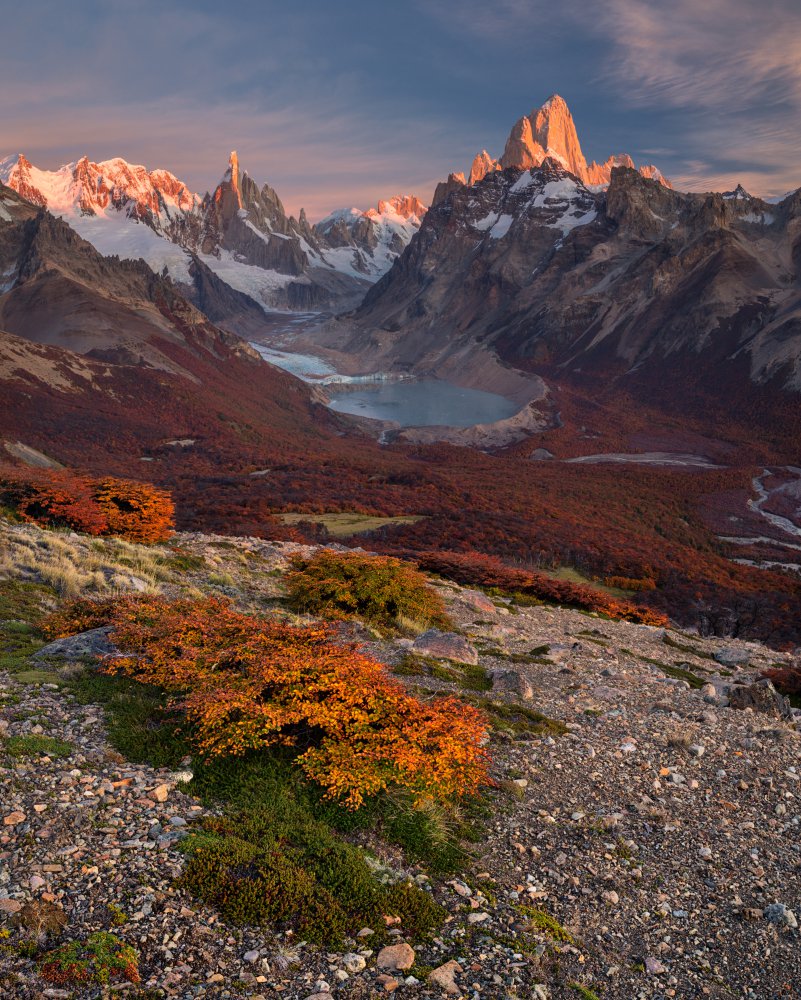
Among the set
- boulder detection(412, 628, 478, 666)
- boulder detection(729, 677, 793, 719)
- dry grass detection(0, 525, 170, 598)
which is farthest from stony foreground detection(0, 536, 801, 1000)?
dry grass detection(0, 525, 170, 598)

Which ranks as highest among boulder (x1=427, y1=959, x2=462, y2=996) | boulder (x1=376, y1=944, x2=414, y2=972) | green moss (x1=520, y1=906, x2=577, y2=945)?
boulder (x1=376, y1=944, x2=414, y2=972)

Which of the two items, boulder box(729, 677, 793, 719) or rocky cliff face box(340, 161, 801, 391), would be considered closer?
boulder box(729, 677, 793, 719)

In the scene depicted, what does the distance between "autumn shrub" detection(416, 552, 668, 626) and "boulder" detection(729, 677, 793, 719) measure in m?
11.4

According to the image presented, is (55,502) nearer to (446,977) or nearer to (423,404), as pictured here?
(446,977)

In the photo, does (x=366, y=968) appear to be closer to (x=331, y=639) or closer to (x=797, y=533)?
(x=331, y=639)

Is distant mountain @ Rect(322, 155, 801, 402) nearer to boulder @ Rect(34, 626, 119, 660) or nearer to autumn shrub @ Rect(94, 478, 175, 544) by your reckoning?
autumn shrub @ Rect(94, 478, 175, 544)

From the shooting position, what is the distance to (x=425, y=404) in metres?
162

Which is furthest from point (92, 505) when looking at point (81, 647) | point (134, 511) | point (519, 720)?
point (519, 720)

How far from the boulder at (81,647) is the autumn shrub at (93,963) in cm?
638

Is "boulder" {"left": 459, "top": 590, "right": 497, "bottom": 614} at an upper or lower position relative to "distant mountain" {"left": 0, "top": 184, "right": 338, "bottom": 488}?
lower

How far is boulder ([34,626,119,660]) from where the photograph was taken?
11586mm

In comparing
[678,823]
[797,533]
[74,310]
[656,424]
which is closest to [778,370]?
[656,424]

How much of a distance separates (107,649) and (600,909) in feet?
29.0

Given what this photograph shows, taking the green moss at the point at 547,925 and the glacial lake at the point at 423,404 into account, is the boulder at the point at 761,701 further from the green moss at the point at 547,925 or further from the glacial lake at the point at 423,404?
the glacial lake at the point at 423,404
